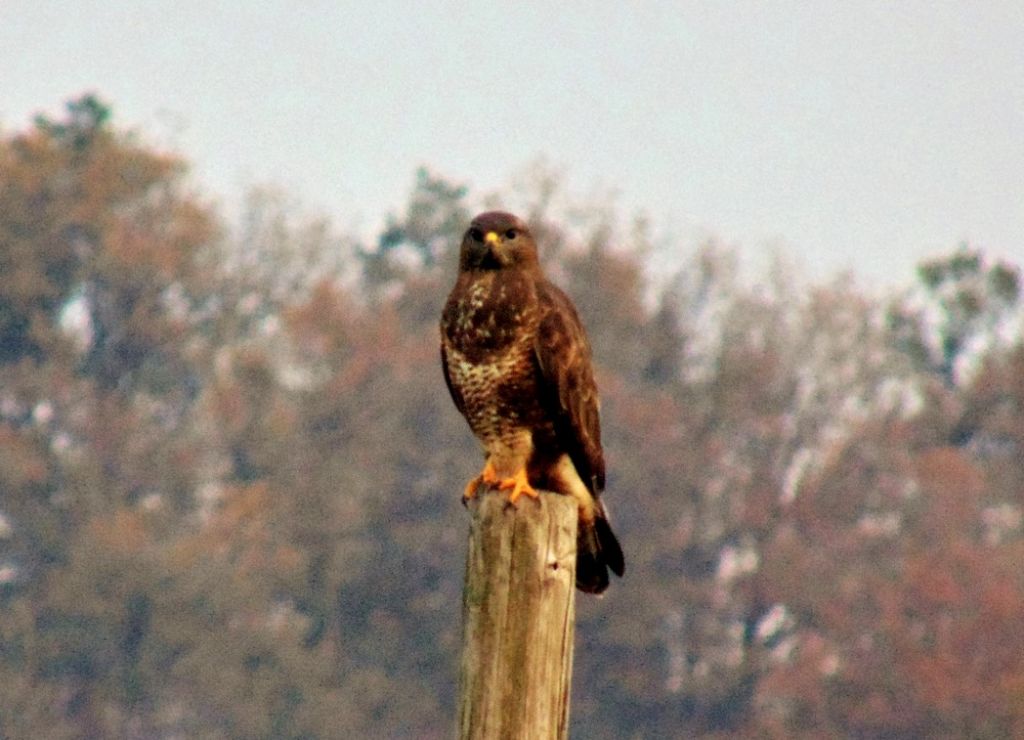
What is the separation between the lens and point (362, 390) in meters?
45.2

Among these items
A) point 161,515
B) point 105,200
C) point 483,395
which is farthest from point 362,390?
point 483,395

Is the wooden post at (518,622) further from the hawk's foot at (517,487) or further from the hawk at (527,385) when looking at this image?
the hawk at (527,385)

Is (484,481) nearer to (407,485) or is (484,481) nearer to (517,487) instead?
(517,487)

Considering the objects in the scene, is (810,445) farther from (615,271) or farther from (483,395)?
(483,395)

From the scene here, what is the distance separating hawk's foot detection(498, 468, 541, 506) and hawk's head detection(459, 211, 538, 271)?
0.74m

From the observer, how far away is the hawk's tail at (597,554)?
265 inches

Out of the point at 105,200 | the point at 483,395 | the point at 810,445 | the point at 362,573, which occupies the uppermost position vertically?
the point at 105,200

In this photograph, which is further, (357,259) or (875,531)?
(357,259)

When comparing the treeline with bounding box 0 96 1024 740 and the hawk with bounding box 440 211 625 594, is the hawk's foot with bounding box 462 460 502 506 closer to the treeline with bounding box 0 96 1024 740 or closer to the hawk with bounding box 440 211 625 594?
the hawk with bounding box 440 211 625 594

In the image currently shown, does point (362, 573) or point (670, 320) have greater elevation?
point (670, 320)

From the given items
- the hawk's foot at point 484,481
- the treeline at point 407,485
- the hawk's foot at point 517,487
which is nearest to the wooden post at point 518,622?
the hawk's foot at point 517,487

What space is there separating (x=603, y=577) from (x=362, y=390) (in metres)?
38.6

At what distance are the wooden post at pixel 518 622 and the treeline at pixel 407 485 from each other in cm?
3206

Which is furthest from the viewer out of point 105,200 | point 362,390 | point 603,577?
point 105,200
